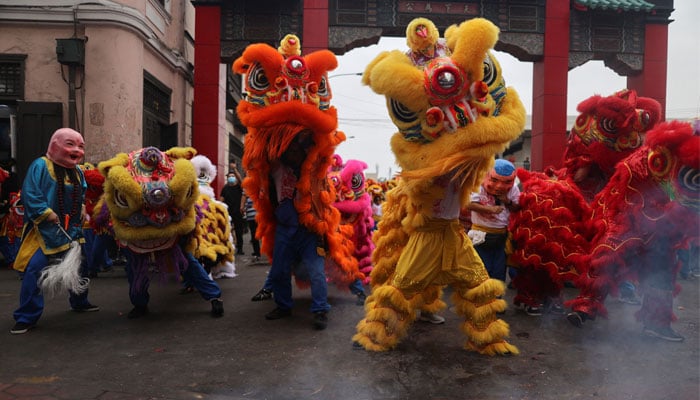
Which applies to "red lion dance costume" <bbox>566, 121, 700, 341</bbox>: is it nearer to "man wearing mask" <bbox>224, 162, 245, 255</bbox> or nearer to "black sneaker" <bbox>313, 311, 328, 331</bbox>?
"black sneaker" <bbox>313, 311, 328, 331</bbox>

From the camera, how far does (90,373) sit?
325 centimetres

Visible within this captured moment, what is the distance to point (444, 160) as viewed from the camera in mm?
3178

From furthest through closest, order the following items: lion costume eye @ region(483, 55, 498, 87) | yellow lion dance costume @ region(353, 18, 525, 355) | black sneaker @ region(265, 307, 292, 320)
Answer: black sneaker @ region(265, 307, 292, 320) → lion costume eye @ region(483, 55, 498, 87) → yellow lion dance costume @ region(353, 18, 525, 355)

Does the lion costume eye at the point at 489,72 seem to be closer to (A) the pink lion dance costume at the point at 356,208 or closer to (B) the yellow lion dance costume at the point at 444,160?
(B) the yellow lion dance costume at the point at 444,160

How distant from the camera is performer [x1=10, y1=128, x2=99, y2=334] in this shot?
4195 millimetres

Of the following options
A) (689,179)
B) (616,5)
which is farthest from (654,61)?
(689,179)

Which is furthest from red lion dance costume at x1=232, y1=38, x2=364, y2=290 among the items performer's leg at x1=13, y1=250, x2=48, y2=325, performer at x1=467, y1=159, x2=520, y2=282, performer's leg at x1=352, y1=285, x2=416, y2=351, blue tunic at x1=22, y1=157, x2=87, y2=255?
performer's leg at x1=13, y1=250, x2=48, y2=325

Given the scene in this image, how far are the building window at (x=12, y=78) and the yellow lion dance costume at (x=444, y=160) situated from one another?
887 cm

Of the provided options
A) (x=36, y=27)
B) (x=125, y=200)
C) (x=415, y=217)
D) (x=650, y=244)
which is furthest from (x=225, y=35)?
(x=650, y=244)

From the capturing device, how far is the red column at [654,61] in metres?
11.2

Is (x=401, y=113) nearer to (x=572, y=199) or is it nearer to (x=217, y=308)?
(x=572, y=199)

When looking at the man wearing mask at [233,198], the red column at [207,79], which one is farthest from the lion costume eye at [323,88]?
the red column at [207,79]

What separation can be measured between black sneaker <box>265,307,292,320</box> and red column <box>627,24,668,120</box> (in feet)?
33.5

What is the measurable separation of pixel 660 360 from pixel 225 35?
33.8 ft
